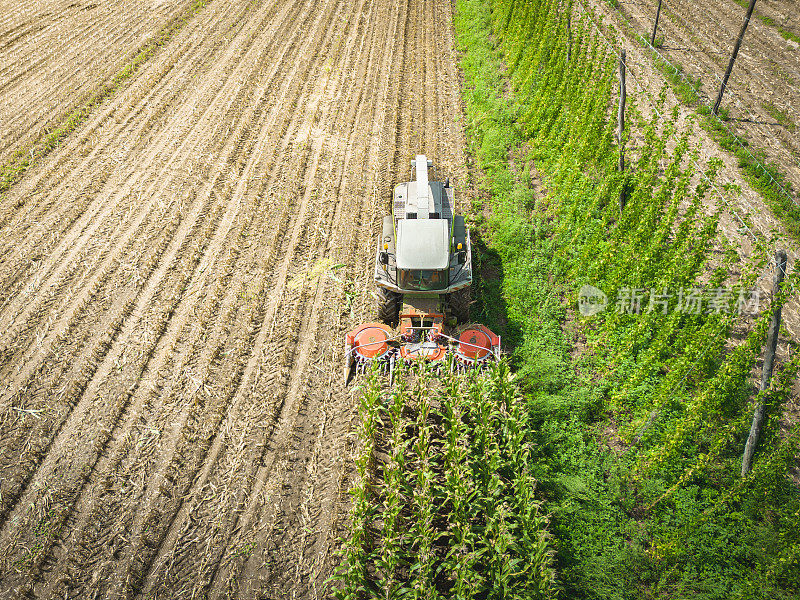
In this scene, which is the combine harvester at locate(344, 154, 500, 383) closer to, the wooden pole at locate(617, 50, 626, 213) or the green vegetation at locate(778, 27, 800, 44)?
the wooden pole at locate(617, 50, 626, 213)

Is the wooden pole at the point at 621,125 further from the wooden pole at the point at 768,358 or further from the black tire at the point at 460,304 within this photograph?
the wooden pole at the point at 768,358

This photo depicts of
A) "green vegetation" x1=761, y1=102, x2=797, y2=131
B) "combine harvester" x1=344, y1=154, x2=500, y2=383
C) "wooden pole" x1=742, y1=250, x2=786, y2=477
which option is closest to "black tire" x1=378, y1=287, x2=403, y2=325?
"combine harvester" x1=344, y1=154, x2=500, y2=383

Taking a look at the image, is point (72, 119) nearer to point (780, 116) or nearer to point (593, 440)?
point (593, 440)

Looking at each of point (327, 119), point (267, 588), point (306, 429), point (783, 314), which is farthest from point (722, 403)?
point (327, 119)

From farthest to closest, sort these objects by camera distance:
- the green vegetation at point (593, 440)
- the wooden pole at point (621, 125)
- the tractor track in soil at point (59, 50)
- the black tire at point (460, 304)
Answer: the tractor track in soil at point (59, 50) < the wooden pole at point (621, 125) < the black tire at point (460, 304) < the green vegetation at point (593, 440)

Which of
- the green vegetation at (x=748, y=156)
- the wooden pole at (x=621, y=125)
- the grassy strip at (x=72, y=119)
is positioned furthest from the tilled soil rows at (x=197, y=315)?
the green vegetation at (x=748, y=156)

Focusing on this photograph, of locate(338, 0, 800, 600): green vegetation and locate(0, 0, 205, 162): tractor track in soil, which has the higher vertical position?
locate(0, 0, 205, 162): tractor track in soil

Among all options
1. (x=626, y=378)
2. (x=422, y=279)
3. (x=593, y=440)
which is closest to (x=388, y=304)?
(x=422, y=279)
